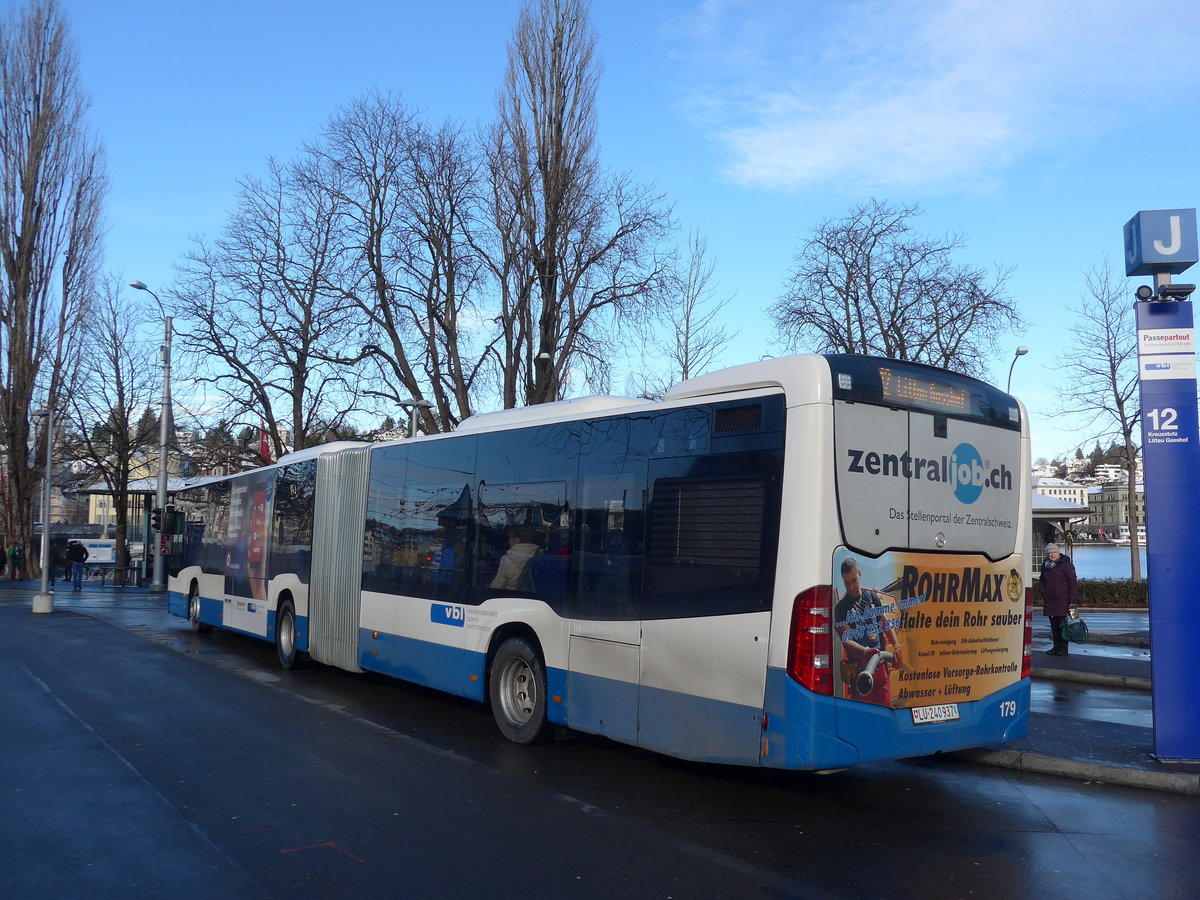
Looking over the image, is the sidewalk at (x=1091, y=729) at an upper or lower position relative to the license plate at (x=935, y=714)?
lower

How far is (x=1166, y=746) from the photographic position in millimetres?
8039

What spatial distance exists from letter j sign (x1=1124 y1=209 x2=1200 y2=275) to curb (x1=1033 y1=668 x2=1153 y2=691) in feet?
22.5

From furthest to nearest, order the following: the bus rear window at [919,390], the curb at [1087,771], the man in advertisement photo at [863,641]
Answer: the curb at [1087,771] → the bus rear window at [919,390] → the man in advertisement photo at [863,641]

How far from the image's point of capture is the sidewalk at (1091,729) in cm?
780

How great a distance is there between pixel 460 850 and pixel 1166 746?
600 centimetres

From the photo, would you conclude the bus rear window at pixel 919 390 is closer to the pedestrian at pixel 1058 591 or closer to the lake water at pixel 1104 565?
the pedestrian at pixel 1058 591

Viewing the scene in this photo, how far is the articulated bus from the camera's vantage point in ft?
20.9

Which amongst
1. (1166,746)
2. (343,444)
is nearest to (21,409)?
(343,444)

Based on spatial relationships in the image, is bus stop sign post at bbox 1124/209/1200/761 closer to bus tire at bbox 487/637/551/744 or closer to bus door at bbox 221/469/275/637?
bus tire at bbox 487/637/551/744

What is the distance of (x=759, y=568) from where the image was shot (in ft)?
21.6

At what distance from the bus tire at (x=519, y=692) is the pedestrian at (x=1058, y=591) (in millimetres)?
10493

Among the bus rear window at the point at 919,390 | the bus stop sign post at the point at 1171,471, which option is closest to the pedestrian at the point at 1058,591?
the bus stop sign post at the point at 1171,471

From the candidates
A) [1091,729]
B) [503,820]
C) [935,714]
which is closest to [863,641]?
[935,714]

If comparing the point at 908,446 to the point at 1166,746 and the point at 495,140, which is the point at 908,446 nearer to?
the point at 1166,746
